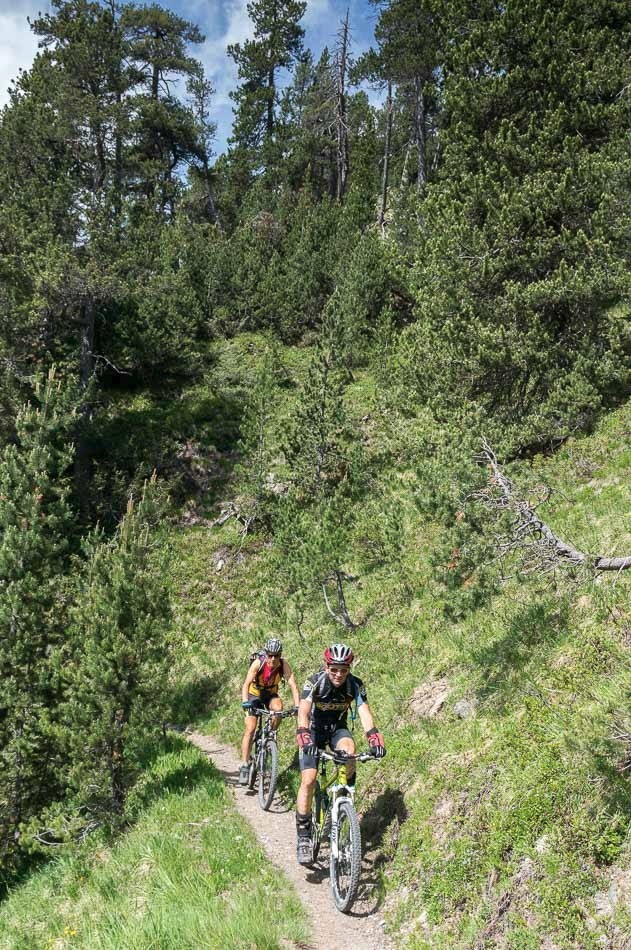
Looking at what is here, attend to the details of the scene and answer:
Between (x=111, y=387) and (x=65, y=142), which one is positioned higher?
(x=65, y=142)

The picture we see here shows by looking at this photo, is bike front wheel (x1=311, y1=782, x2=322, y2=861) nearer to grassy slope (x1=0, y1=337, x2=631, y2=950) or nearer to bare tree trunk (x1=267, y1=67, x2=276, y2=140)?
grassy slope (x1=0, y1=337, x2=631, y2=950)

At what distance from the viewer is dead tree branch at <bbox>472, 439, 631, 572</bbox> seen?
528 centimetres

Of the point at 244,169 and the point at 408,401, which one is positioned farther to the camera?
the point at 244,169

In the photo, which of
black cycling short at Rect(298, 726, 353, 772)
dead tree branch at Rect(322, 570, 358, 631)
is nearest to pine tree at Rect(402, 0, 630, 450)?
dead tree branch at Rect(322, 570, 358, 631)

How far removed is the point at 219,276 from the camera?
33.4 m

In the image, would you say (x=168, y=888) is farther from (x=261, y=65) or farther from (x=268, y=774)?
(x=261, y=65)

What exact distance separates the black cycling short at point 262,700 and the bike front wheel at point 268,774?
0.52 meters

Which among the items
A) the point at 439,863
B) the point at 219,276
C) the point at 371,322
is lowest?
the point at 439,863

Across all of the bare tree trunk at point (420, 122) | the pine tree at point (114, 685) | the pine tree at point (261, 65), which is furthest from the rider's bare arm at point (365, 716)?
the pine tree at point (261, 65)

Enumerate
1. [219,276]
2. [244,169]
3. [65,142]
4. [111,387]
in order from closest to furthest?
[65,142], [111,387], [219,276], [244,169]

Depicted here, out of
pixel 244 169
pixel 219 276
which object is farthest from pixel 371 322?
pixel 244 169

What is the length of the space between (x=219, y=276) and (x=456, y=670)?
29.5 meters

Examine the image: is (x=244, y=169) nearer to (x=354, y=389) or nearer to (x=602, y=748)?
(x=354, y=389)

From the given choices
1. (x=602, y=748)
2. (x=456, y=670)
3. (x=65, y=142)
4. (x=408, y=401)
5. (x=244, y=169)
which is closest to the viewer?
(x=602, y=748)
